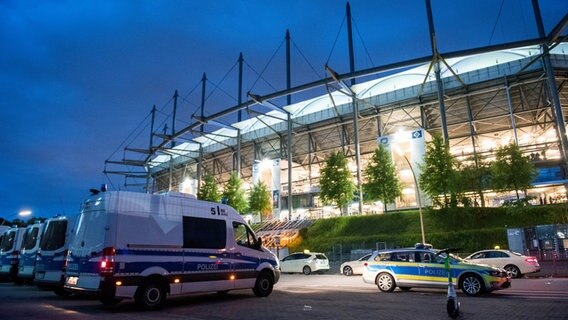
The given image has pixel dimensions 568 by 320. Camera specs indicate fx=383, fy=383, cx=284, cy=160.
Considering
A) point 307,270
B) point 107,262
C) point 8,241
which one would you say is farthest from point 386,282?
point 8,241

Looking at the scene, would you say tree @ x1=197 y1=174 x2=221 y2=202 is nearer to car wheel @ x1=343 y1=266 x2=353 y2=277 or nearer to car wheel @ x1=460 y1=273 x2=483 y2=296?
car wheel @ x1=343 y1=266 x2=353 y2=277

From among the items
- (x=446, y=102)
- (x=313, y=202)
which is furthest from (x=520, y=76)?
(x=313, y=202)

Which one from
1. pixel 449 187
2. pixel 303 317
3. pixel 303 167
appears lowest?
pixel 303 317

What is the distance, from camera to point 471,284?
38.6 ft

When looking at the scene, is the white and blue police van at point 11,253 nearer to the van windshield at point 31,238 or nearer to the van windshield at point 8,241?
the van windshield at point 8,241

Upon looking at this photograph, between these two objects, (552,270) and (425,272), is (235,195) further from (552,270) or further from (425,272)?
(425,272)

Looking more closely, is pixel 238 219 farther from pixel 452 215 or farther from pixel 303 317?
pixel 452 215

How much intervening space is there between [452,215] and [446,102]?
2229 centimetres

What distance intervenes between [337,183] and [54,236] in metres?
30.6

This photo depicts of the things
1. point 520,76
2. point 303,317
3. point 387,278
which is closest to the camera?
point 303,317

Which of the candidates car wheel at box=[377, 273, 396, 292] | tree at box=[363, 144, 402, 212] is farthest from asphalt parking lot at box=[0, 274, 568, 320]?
tree at box=[363, 144, 402, 212]

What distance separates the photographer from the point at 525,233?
21906 millimetres

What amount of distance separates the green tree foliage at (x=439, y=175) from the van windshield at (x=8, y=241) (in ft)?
96.9

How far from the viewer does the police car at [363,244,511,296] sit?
458 inches
